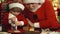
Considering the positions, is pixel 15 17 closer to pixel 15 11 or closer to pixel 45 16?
pixel 15 11

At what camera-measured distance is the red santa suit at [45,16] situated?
0.66 meters

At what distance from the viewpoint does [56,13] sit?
0.67m

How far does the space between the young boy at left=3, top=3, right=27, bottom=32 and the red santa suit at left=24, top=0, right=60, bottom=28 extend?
3cm

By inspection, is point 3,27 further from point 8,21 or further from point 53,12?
point 53,12

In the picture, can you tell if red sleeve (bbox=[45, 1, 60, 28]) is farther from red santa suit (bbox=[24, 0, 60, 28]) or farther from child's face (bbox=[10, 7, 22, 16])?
child's face (bbox=[10, 7, 22, 16])

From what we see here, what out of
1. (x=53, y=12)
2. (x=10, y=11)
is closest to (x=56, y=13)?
(x=53, y=12)

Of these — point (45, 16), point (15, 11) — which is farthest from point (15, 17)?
point (45, 16)

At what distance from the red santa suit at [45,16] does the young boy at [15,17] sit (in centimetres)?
3

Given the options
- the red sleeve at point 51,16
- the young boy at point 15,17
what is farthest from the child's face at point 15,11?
the red sleeve at point 51,16

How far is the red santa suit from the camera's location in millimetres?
655

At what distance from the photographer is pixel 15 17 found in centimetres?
66

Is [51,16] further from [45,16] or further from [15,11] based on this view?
[15,11]

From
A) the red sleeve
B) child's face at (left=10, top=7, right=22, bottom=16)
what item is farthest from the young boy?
the red sleeve

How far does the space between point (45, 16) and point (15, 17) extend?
161 millimetres
